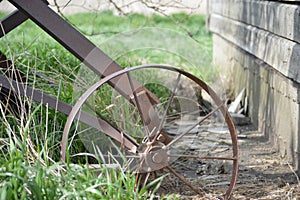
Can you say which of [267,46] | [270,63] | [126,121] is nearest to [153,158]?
[126,121]

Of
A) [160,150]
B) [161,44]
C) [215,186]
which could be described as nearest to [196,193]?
[215,186]

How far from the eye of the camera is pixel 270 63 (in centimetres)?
523

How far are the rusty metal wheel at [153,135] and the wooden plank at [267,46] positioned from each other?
0.68 metres

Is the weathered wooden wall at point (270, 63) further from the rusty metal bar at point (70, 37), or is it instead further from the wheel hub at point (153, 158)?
the rusty metal bar at point (70, 37)

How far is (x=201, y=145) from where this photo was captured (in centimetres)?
553

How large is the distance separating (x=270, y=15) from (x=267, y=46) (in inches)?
9.8

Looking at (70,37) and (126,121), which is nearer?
(70,37)

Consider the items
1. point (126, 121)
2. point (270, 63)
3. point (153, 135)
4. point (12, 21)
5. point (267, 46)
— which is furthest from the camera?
point (267, 46)

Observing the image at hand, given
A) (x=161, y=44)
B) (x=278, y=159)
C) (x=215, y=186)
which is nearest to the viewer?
(x=215, y=186)

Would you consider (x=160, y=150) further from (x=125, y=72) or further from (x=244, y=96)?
(x=244, y=96)

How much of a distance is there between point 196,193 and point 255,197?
1.18ft

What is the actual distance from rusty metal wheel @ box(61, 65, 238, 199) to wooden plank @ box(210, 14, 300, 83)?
0.68m

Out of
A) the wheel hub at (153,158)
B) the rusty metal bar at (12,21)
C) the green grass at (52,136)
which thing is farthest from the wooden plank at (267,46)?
the rusty metal bar at (12,21)

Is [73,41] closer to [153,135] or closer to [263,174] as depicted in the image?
[153,135]
